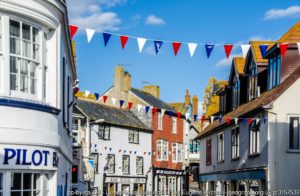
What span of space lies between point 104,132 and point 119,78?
9074mm

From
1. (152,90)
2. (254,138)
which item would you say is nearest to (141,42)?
(254,138)

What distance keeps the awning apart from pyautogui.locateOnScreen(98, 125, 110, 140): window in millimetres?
11116

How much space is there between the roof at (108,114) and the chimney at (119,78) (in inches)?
89.6

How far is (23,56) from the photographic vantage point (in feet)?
38.6

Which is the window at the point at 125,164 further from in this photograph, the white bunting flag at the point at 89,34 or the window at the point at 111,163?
the white bunting flag at the point at 89,34

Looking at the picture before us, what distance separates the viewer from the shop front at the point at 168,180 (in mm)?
54500

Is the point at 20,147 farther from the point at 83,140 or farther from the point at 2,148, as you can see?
the point at 83,140

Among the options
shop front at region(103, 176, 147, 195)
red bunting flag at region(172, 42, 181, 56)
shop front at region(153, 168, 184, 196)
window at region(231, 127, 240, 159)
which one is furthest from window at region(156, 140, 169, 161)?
red bunting flag at region(172, 42, 181, 56)

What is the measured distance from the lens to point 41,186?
12.2m

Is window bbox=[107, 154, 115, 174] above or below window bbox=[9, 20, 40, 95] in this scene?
below

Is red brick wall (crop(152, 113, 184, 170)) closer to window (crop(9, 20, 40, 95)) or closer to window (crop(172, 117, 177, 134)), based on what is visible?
window (crop(172, 117, 177, 134))

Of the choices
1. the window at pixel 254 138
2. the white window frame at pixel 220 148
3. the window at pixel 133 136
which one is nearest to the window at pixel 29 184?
the window at pixel 254 138

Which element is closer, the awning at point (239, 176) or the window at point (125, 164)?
the awning at point (239, 176)

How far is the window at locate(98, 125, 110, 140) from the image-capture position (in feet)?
152
